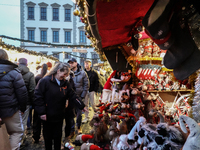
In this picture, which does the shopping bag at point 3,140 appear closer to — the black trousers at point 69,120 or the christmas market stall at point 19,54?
the black trousers at point 69,120

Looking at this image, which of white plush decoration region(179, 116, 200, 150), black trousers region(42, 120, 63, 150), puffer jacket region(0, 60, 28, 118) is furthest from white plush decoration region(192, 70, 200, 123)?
puffer jacket region(0, 60, 28, 118)

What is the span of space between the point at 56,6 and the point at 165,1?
31237 mm

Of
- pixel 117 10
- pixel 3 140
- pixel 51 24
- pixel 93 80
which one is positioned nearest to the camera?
pixel 117 10

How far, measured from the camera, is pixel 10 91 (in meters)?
2.42

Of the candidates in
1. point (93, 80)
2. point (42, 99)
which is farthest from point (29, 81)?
point (93, 80)

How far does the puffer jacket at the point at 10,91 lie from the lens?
235 cm

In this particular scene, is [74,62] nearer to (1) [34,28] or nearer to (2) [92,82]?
(2) [92,82]

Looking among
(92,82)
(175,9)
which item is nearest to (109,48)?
(175,9)

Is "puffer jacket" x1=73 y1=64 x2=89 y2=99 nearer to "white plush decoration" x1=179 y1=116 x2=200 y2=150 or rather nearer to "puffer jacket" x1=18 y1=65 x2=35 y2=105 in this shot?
"puffer jacket" x1=18 y1=65 x2=35 y2=105

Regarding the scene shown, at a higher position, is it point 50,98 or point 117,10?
point 117,10

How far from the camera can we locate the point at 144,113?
2590mm

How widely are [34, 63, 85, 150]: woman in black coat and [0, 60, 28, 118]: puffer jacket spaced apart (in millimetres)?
457

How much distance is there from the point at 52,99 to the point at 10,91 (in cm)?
74

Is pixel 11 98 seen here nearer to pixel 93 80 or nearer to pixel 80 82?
pixel 80 82
